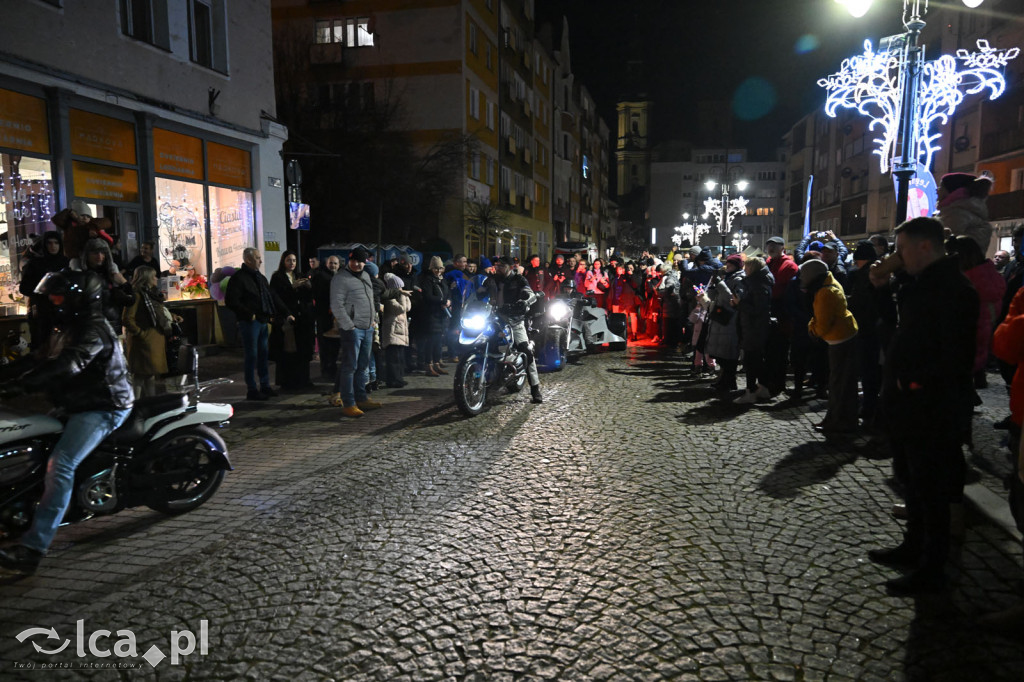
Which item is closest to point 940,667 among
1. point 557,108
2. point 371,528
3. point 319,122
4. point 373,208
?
point 371,528

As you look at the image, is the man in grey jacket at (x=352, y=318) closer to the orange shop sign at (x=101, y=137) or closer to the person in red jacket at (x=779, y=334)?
the person in red jacket at (x=779, y=334)

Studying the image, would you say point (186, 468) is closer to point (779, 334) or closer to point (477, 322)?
point (477, 322)

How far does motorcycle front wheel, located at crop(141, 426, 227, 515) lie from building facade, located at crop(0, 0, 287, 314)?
752 centimetres

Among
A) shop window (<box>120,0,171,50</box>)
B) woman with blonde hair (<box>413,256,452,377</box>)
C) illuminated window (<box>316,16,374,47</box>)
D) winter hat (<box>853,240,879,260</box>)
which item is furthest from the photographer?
illuminated window (<box>316,16,374,47</box>)

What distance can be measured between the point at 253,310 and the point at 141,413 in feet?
14.4

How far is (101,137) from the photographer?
12258 millimetres

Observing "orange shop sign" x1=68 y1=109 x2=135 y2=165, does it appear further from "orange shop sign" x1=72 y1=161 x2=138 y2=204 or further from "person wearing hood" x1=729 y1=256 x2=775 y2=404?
"person wearing hood" x1=729 y1=256 x2=775 y2=404

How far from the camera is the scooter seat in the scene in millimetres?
4625

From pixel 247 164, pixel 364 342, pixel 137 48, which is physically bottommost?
pixel 364 342

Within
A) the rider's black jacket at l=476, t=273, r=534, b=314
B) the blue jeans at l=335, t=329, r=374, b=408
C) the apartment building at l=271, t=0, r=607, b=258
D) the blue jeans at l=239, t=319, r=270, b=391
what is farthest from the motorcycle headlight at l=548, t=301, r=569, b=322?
the apartment building at l=271, t=0, r=607, b=258

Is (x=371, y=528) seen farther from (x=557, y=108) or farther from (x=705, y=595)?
(x=557, y=108)

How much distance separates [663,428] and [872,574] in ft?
12.0

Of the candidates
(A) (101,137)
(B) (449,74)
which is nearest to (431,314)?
(A) (101,137)

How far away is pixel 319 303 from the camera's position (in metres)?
10.2
